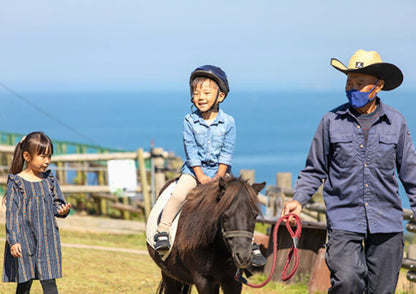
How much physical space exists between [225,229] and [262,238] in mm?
5511

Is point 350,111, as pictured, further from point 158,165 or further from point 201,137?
point 158,165

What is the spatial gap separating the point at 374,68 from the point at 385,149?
615mm

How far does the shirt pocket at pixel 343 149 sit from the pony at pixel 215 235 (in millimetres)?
708

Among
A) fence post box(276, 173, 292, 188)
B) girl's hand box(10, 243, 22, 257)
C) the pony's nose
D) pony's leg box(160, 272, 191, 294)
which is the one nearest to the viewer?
the pony's nose

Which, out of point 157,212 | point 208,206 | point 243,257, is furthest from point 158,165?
point 243,257

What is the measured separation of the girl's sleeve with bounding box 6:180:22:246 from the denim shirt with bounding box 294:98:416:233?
2.31 meters

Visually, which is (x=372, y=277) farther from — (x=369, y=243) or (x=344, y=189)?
(x=344, y=189)

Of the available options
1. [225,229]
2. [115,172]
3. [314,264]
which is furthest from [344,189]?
[115,172]

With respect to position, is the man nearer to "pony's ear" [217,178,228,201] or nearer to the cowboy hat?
the cowboy hat

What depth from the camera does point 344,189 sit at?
520cm

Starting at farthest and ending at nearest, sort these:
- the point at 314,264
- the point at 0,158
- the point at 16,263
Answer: the point at 0,158 → the point at 314,264 → the point at 16,263

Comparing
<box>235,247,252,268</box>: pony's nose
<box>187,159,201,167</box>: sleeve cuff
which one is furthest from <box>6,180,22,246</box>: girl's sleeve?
<box>235,247,252,268</box>: pony's nose

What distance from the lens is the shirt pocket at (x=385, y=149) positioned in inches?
204

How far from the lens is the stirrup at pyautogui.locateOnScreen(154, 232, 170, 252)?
19.5 feet
